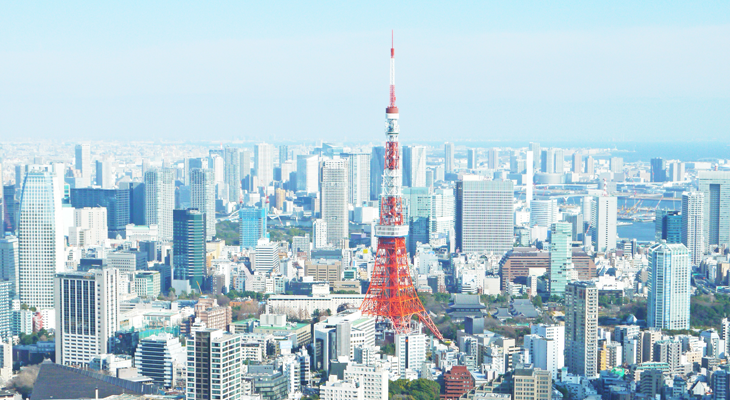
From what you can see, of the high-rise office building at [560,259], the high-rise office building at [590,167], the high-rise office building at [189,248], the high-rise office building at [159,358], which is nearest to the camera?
the high-rise office building at [159,358]

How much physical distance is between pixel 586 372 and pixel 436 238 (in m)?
13.2

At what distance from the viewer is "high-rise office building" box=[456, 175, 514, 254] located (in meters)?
25.3

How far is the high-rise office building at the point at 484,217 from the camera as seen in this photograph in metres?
25.3

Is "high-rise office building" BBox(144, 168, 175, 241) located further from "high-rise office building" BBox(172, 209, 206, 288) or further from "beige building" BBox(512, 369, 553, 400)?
"beige building" BBox(512, 369, 553, 400)

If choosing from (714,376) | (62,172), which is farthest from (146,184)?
(714,376)

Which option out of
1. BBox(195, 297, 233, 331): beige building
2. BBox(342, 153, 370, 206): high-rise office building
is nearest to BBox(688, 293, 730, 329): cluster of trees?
BBox(195, 297, 233, 331): beige building

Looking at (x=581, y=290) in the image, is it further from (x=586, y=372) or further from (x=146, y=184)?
(x=146, y=184)

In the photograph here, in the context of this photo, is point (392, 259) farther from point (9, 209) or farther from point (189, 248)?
point (9, 209)

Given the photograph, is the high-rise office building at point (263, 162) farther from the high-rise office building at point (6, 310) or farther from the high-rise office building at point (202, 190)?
the high-rise office building at point (6, 310)

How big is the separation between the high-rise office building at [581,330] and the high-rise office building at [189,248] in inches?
349

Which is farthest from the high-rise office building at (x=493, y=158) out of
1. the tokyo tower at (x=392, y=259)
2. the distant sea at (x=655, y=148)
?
the tokyo tower at (x=392, y=259)

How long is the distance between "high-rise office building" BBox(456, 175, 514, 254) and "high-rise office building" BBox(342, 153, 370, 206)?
28.1 ft

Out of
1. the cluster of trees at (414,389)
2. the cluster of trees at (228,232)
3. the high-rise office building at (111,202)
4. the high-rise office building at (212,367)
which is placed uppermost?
the high-rise office building at (111,202)

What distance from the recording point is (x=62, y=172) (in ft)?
98.7
